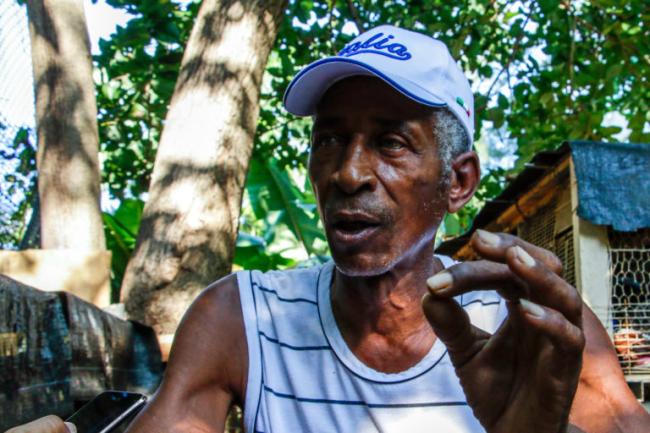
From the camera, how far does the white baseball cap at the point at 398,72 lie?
6.02 ft

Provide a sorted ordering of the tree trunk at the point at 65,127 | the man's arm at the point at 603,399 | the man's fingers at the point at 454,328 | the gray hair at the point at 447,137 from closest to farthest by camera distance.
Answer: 1. the man's fingers at the point at 454,328
2. the man's arm at the point at 603,399
3. the gray hair at the point at 447,137
4. the tree trunk at the point at 65,127

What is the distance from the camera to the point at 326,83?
1.95m

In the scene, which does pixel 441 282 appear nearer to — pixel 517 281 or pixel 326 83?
pixel 517 281

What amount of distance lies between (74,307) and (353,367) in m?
0.78

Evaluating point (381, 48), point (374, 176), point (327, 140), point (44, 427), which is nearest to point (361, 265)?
point (374, 176)

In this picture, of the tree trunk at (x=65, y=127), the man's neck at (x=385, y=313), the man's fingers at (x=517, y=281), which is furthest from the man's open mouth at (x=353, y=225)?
the tree trunk at (x=65, y=127)

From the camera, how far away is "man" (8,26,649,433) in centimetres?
173

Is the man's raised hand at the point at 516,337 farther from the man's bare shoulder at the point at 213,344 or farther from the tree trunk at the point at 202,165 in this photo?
the tree trunk at the point at 202,165

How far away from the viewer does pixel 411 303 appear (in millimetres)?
1947

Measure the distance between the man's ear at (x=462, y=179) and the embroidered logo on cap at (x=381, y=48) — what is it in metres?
0.32

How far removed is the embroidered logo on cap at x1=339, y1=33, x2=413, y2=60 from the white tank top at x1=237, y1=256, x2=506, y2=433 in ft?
2.03

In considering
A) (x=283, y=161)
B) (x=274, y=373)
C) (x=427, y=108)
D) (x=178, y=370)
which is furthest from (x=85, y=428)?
(x=283, y=161)

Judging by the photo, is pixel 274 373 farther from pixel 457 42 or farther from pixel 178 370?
pixel 457 42

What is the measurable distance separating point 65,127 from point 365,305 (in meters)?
1.95
